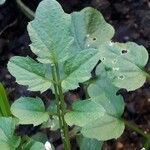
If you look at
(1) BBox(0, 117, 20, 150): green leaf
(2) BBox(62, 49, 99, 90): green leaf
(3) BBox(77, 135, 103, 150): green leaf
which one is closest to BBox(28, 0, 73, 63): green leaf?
(2) BBox(62, 49, 99, 90): green leaf

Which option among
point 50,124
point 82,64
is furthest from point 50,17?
point 50,124

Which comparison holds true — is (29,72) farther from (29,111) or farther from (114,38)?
(114,38)

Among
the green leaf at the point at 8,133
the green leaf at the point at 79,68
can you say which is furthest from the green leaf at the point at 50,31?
the green leaf at the point at 8,133

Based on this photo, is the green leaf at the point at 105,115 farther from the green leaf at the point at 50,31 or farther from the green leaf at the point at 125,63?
the green leaf at the point at 50,31

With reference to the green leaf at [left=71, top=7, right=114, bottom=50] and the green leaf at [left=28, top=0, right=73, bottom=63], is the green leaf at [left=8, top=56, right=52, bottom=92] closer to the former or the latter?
the green leaf at [left=28, top=0, right=73, bottom=63]

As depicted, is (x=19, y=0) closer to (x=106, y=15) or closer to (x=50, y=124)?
(x=106, y=15)

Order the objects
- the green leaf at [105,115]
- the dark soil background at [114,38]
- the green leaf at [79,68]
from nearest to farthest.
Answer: the green leaf at [79,68]
the green leaf at [105,115]
the dark soil background at [114,38]
